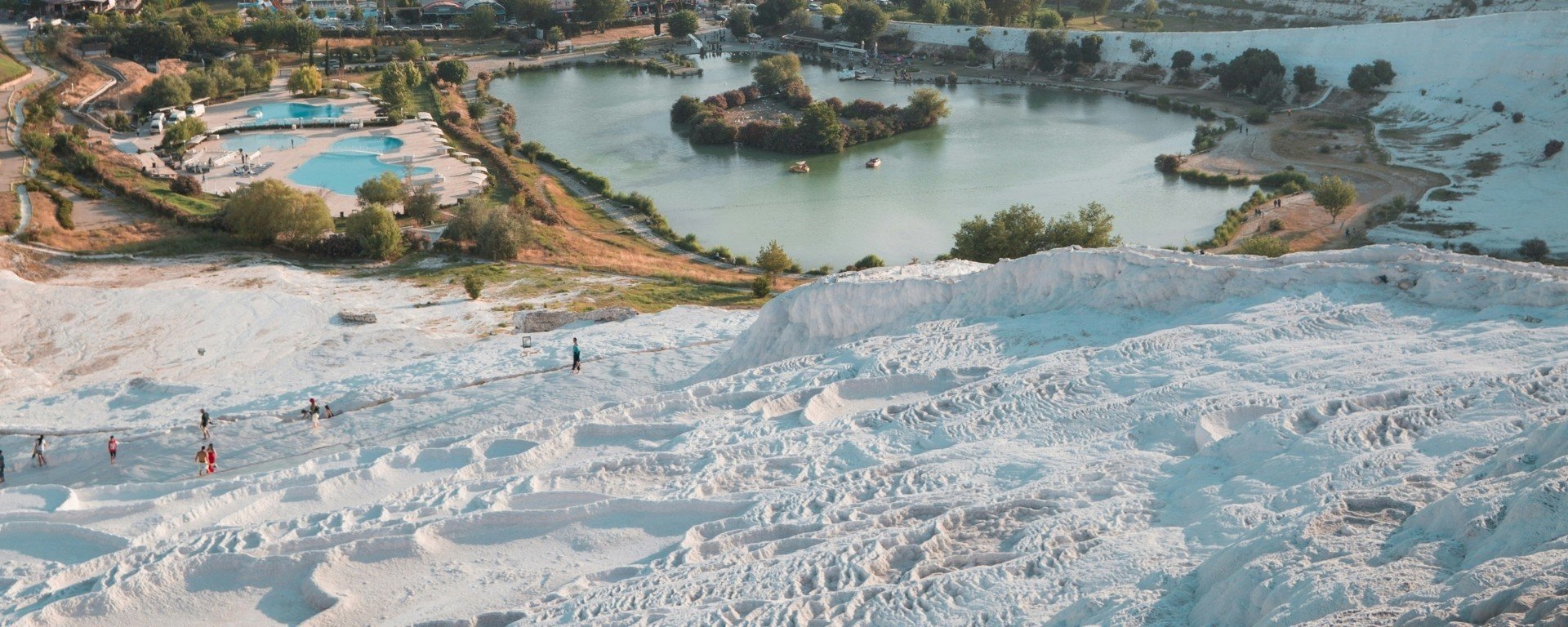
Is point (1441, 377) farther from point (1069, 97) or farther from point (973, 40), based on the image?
point (973, 40)

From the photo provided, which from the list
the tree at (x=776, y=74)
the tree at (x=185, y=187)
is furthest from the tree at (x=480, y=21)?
the tree at (x=185, y=187)

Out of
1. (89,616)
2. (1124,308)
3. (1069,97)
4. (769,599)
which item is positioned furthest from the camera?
(1069,97)

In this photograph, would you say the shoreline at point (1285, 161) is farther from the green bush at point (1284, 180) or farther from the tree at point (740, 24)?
the tree at point (740, 24)

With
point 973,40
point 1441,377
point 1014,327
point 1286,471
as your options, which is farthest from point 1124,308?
point 973,40

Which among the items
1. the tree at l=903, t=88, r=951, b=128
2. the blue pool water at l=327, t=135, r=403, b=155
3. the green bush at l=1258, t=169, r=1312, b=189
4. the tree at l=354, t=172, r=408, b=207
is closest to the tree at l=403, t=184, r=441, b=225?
the tree at l=354, t=172, r=408, b=207

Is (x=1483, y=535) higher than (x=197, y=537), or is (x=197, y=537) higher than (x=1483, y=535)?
(x=1483, y=535)

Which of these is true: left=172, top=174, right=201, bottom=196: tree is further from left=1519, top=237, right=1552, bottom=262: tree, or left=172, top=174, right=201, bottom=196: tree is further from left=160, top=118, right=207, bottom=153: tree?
left=1519, top=237, right=1552, bottom=262: tree
